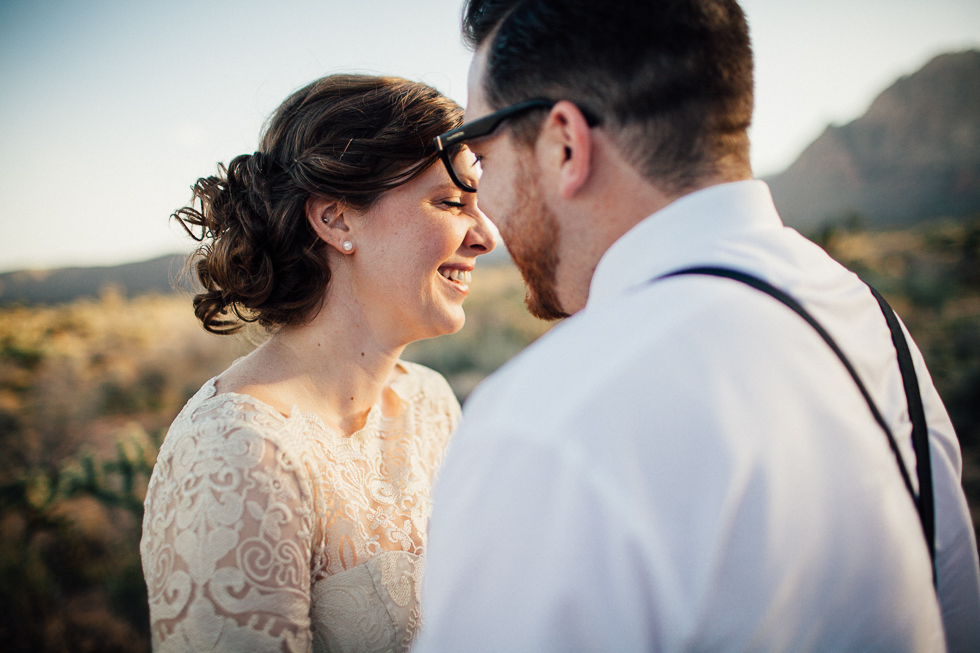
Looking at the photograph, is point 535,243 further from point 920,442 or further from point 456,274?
point 456,274

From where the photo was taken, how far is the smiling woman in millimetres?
1515

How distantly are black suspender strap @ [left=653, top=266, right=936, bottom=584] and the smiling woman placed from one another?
1.46 metres

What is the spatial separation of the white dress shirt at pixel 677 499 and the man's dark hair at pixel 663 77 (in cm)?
37

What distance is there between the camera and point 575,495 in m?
0.70

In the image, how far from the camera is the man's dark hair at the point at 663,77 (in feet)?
3.65

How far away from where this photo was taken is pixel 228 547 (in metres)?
1.48

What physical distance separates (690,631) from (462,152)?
6.40 ft

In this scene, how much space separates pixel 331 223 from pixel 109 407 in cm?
798

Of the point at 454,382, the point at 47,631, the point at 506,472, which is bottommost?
the point at 454,382

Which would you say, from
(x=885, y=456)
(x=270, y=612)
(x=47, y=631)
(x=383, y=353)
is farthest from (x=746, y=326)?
(x=47, y=631)

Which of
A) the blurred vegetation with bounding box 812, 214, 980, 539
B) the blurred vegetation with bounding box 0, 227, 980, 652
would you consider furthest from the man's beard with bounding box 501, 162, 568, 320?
the blurred vegetation with bounding box 812, 214, 980, 539

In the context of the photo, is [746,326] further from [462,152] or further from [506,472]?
[462,152]

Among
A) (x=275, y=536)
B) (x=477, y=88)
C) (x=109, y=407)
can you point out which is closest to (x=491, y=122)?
(x=477, y=88)

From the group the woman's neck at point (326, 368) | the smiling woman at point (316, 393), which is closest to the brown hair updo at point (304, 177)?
the smiling woman at point (316, 393)
